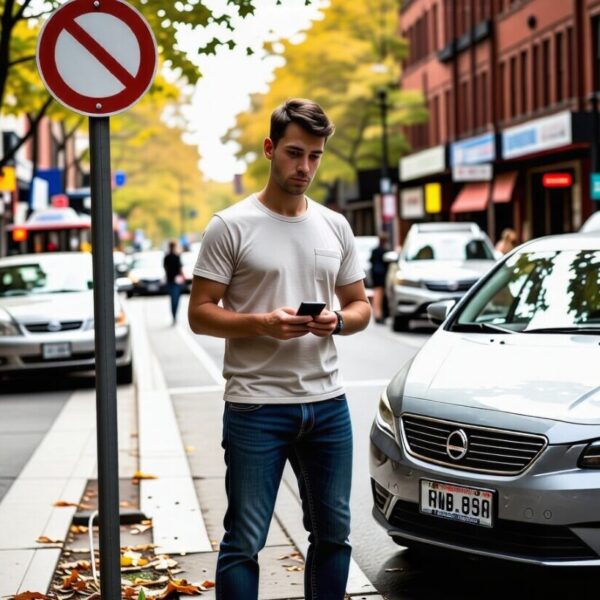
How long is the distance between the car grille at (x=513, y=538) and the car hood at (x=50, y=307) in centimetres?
998

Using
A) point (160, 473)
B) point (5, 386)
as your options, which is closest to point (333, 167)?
point (5, 386)

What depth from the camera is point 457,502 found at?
17.6ft

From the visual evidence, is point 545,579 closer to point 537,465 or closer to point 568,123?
point 537,465

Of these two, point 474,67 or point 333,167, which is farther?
point 333,167

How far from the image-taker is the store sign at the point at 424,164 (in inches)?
1914

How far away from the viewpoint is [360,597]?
19.0ft

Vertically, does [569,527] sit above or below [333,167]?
below

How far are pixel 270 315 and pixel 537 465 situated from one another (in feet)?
5.01

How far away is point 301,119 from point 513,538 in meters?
1.99

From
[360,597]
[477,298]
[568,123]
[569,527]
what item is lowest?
[360,597]

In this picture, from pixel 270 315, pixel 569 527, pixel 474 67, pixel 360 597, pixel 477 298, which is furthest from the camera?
pixel 474 67

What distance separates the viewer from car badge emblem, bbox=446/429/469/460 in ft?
17.7

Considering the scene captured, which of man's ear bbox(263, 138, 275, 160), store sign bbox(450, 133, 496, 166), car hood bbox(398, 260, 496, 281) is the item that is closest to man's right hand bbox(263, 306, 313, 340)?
man's ear bbox(263, 138, 275, 160)

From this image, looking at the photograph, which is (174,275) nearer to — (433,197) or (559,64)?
(559,64)
